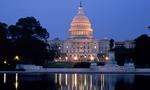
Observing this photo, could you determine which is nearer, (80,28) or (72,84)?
(72,84)

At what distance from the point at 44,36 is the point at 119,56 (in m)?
13.4

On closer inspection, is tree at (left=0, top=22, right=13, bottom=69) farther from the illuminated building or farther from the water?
the illuminated building

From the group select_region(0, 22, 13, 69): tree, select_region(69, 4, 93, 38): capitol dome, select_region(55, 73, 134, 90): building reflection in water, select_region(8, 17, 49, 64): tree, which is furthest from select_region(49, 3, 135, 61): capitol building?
select_region(55, 73, 134, 90): building reflection in water

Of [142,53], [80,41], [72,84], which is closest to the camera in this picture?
[72,84]

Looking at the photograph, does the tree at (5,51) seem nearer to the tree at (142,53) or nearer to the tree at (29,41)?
the tree at (29,41)

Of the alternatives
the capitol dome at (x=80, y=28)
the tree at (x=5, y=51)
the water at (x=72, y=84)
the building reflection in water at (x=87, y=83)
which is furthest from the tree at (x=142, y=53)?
the capitol dome at (x=80, y=28)

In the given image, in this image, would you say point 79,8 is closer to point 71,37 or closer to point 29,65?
point 71,37

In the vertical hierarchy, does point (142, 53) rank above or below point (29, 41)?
below

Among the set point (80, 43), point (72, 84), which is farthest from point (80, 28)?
point (72, 84)

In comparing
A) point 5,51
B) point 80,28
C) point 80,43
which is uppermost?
point 80,28

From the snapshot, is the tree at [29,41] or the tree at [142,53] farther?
the tree at [142,53]

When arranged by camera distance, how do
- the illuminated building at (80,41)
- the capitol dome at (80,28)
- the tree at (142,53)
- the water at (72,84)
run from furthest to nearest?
the illuminated building at (80,41) < the capitol dome at (80,28) < the tree at (142,53) < the water at (72,84)

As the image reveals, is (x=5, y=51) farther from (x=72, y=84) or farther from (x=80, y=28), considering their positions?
(x=80, y=28)

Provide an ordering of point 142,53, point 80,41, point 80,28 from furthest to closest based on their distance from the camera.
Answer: point 80,41 < point 80,28 < point 142,53
